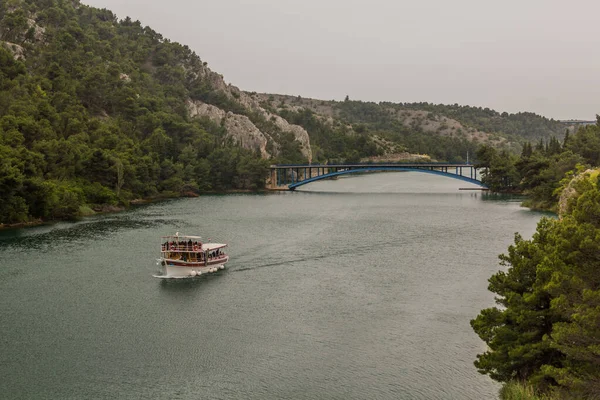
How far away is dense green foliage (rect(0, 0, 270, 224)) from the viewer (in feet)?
275

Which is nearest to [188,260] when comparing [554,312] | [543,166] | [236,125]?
[554,312]

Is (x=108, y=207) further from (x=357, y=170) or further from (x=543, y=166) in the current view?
(x=543, y=166)

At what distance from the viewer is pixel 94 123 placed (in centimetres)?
11462

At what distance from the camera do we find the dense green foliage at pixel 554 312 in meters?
22.6

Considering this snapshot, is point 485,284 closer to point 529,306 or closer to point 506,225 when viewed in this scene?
point 529,306

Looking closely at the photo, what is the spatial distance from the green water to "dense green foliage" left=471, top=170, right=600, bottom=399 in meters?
3.94

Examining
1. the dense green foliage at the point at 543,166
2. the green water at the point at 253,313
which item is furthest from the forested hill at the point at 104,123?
the dense green foliage at the point at 543,166

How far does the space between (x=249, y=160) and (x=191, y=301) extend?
94903mm

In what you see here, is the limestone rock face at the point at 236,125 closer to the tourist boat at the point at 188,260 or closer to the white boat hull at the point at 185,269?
the tourist boat at the point at 188,260

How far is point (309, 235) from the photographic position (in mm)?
73875

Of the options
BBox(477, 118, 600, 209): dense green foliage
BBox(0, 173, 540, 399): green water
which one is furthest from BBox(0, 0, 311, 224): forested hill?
BBox(477, 118, 600, 209): dense green foliage

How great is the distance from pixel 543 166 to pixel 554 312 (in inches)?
3419

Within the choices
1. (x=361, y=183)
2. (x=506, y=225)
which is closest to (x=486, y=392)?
(x=506, y=225)

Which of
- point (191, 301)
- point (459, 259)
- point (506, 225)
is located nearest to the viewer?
point (191, 301)
